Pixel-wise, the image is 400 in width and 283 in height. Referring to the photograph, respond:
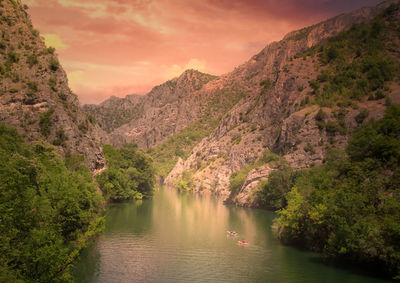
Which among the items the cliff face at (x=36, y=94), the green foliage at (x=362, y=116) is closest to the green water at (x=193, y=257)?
the cliff face at (x=36, y=94)

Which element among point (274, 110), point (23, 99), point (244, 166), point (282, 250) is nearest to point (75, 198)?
point (282, 250)

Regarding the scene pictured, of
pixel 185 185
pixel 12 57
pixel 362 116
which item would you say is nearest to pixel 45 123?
pixel 12 57

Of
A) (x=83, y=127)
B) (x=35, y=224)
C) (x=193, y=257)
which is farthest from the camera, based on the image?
(x=83, y=127)

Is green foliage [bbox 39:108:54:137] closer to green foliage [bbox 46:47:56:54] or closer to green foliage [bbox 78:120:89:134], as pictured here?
green foliage [bbox 78:120:89:134]

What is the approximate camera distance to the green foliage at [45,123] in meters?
79.6

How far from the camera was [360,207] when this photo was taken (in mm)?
44062

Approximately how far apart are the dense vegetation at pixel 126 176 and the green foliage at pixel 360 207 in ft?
183

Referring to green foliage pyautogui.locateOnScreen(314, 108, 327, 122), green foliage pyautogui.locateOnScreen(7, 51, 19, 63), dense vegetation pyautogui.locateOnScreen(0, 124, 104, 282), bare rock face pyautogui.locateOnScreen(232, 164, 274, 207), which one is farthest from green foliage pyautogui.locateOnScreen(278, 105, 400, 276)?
green foliage pyautogui.locateOnScreen(7, 51, 19, 63)

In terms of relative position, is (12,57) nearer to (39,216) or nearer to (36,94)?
(36,94)

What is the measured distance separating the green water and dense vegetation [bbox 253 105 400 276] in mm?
2546

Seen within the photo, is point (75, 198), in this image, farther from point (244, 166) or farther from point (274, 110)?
point (274, 110)

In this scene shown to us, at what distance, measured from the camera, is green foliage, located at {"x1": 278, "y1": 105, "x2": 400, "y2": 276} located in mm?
39375

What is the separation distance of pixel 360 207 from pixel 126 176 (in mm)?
78465

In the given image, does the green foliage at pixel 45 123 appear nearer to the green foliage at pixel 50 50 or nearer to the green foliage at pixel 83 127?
the green foliage at pixel 83 127
